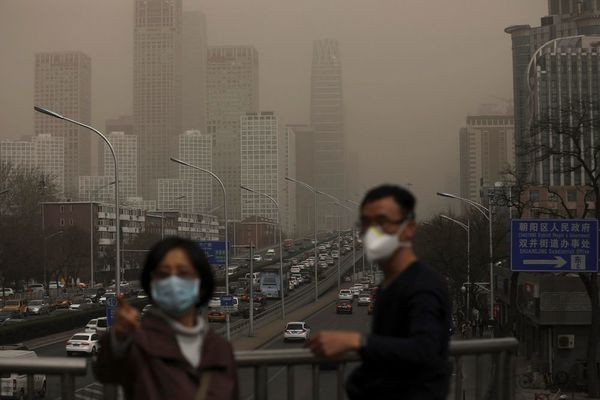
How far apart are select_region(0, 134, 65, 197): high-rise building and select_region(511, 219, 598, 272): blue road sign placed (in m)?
134

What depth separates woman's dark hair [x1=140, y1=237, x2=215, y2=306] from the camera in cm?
327

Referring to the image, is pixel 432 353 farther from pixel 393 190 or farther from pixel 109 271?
pixel 109 271

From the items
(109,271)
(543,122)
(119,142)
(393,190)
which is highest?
(119,142)

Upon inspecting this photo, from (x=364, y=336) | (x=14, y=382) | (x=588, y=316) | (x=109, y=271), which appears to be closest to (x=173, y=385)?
(x=364, y=336)

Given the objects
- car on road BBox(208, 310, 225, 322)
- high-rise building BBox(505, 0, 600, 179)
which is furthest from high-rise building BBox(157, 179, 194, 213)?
car on road BBox(208, 310, 225, 322)

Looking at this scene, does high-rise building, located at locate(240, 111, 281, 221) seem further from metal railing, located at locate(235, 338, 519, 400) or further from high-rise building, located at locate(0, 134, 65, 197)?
metal railing, located at locate(235, 338, 519, 400)

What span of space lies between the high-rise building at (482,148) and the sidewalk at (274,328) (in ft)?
199

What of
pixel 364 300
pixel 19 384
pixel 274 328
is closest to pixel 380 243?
pixel 19 384

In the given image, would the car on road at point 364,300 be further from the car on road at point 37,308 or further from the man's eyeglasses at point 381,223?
the man's eyeglasses at point 381,223

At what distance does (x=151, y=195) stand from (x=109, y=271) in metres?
101

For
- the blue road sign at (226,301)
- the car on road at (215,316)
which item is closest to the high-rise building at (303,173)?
the car on road at (215,316)

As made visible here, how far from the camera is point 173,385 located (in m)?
3.08

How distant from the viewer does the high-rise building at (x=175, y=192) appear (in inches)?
6225

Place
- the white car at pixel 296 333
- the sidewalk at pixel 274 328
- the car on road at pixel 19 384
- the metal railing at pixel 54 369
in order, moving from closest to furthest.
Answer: the metal railing at pixel 54 369 → the car on road at pixel 19 384 → the white car at pixel 296 333 → the sidewalk at pixel 274 328
